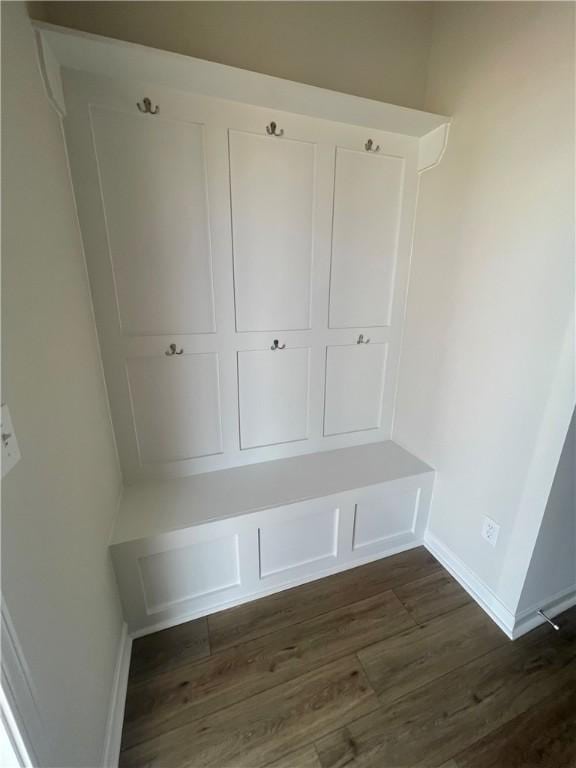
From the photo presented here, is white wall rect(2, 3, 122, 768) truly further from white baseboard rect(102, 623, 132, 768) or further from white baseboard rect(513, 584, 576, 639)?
white baseboard rect(513, 584, 576, 639)

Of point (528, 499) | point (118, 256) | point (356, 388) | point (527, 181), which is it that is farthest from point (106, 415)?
point (527, 181)

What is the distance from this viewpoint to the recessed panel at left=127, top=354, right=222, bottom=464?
149 centimetres

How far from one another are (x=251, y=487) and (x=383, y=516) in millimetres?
725

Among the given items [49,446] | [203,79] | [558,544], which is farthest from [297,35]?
[558,544]

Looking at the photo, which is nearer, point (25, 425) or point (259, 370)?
point (25, 425)

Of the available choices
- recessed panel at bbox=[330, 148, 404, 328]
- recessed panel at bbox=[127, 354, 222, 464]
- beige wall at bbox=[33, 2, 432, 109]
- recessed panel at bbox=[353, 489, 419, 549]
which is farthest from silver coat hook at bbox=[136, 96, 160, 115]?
recessed panel at bbox=[353, 489, 419, 549]

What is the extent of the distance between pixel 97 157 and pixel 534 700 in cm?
258

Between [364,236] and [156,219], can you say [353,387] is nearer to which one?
[364,236]

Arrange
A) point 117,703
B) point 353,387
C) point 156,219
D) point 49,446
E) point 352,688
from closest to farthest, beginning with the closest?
1. point 49,446
2. point 117,703
3. point 352,688
4. point 156,219
5. point 353,387

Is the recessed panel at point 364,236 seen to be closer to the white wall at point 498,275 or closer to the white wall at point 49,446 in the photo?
the white wall at point 498,275

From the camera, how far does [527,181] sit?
117 centimetres

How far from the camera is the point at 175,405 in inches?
61.7

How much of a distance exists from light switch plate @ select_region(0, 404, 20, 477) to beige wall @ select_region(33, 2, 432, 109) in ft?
4.21

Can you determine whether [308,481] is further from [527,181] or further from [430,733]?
[527,181]
